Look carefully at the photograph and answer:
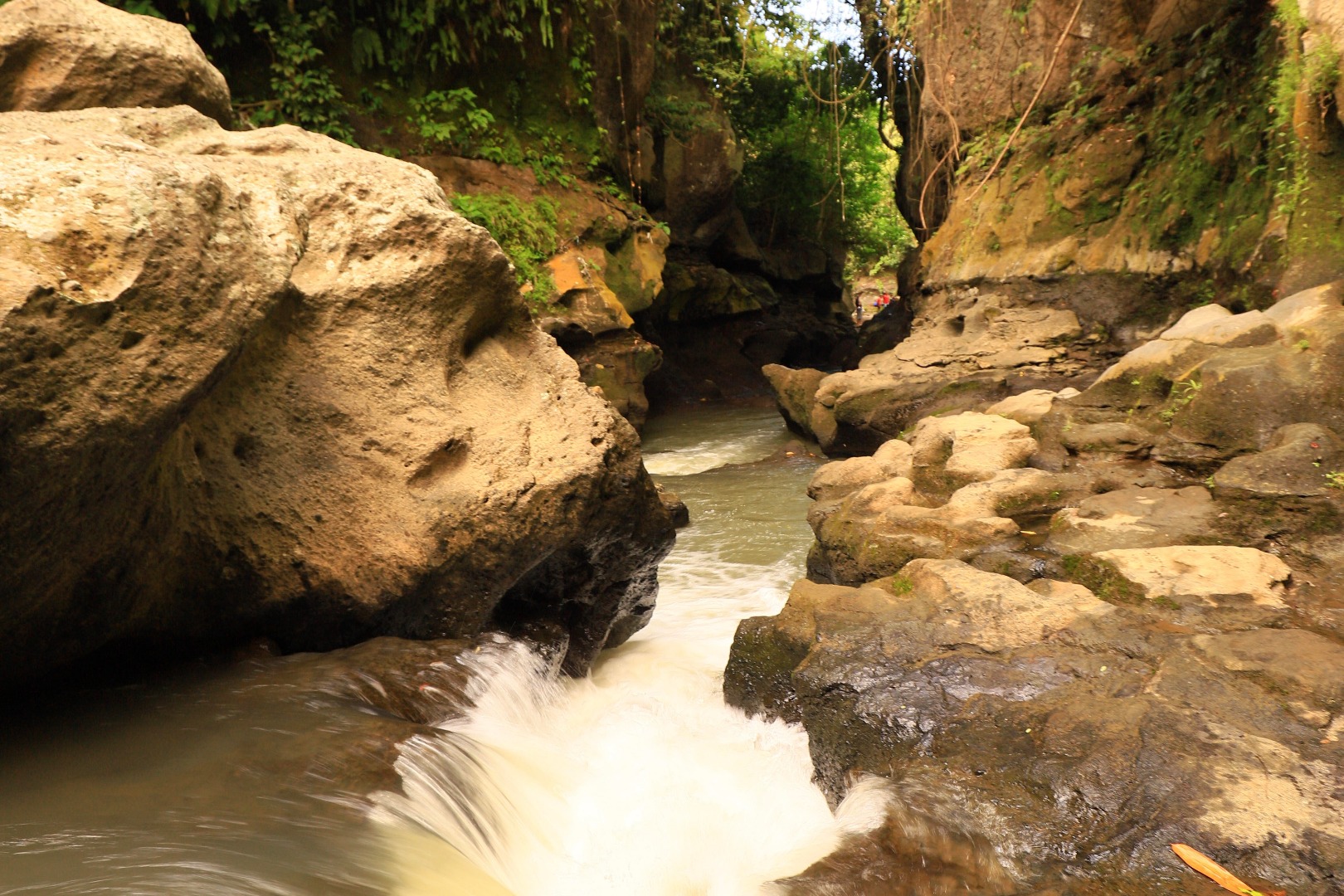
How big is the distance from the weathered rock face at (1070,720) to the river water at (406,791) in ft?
1.17

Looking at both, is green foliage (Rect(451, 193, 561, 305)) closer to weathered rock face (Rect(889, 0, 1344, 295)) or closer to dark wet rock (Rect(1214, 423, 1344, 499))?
weathered rock face (Rect(889, 0, 1344, 295))

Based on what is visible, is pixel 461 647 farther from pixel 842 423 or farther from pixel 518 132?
pixel 518 132

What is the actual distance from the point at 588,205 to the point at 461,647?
944 centimetres

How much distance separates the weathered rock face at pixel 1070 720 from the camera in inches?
96.4

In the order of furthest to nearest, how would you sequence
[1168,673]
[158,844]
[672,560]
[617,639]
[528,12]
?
[528,12] → [672,560] → [617,639] → [1168,673] → [158,844]

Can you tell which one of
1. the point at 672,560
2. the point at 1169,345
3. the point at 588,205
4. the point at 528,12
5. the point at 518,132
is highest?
the point at 528,12

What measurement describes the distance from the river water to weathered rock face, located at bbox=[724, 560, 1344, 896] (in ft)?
1.17

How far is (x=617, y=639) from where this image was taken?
5176mm

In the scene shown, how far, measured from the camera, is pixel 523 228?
37.1 ft

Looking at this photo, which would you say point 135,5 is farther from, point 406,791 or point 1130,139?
point 1130,139

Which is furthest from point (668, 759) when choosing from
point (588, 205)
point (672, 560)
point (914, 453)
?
point (588, 205)

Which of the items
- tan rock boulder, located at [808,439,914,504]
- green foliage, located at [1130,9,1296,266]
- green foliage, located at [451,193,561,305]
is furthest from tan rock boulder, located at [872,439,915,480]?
green foliage, located at [451,193,561,305]

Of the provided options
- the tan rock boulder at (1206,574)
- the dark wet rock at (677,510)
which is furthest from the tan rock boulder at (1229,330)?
the dark wet rock at (677,510)

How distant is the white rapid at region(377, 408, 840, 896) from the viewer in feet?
8.95
